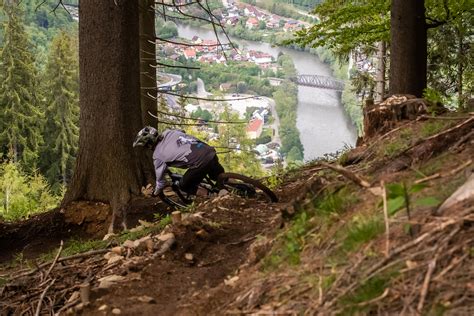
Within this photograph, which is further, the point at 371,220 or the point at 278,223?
the point at 278,223

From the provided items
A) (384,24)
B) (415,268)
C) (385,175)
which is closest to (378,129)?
(385,175)

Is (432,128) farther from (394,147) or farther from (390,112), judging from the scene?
(390,112)

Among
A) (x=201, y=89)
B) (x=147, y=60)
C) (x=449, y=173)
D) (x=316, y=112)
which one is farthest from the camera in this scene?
(x=316, y=112)

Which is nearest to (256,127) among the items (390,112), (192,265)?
(390,112)

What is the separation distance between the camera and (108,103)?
805 cm

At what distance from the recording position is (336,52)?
54.9ft

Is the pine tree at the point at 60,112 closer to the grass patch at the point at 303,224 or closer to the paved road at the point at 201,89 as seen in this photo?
the paved road at the point at 201,89

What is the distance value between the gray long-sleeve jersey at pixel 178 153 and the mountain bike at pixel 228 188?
0.99ft

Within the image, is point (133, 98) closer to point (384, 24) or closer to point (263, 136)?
point (384, 24)

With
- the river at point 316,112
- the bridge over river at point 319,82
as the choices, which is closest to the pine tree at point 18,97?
the river at point 316,112

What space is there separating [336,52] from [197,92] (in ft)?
140

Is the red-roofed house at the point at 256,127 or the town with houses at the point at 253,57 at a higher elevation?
the town with houses at the point at 253,57

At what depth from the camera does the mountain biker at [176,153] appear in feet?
23.4

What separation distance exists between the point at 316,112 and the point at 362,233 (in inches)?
2357
